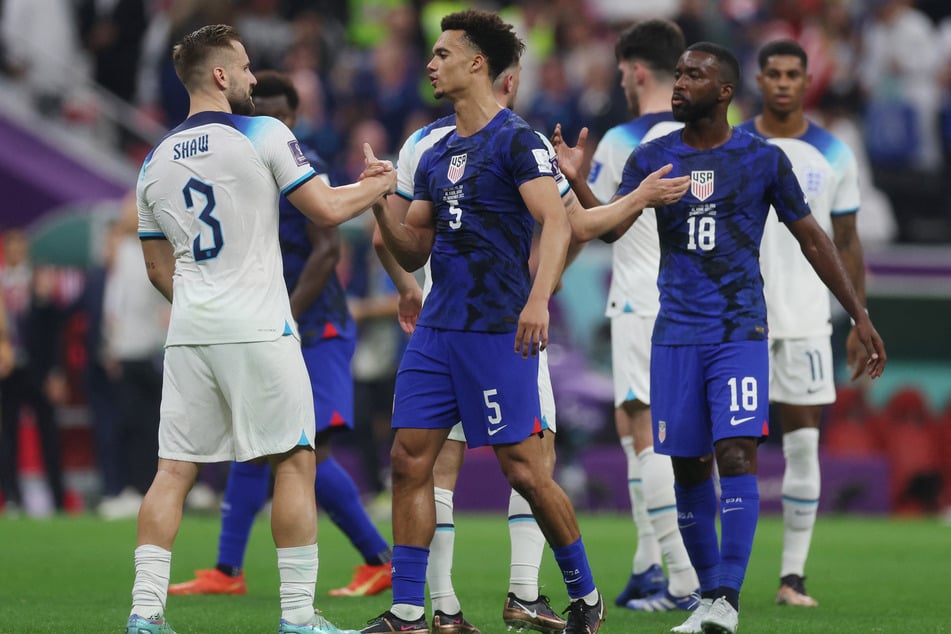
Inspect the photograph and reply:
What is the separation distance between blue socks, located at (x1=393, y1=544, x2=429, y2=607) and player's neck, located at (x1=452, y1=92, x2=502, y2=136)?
189cm

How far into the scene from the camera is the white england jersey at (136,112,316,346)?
7047 mm

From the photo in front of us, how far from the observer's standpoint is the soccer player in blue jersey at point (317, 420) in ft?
31.1

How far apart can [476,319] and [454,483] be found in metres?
1.00

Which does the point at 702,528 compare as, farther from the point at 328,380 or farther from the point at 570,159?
the point at 328,380

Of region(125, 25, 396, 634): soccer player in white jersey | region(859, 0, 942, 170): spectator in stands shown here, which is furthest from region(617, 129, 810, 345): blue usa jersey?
region(859, 0, 942, 170): spectator in stands

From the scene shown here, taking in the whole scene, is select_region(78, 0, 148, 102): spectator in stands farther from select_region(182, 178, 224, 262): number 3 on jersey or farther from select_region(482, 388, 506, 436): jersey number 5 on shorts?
select_region(482, 388, 506, 436): jersey number 5 on shorts

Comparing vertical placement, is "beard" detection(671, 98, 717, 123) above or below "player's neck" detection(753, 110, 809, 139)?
below

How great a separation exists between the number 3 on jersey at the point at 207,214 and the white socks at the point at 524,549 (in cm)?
180

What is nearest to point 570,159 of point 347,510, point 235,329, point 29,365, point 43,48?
point 235,329

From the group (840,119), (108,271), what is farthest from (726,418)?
(840,119)

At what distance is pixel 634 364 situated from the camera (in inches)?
370

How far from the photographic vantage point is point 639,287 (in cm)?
940

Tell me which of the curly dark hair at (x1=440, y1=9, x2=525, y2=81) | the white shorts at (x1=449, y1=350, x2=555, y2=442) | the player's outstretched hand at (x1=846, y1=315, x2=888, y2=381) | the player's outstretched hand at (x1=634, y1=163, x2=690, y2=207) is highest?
the curly dark hair at (x1=440, y1=9, x2=525, y2=81)

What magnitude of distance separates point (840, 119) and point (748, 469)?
1217 cm
